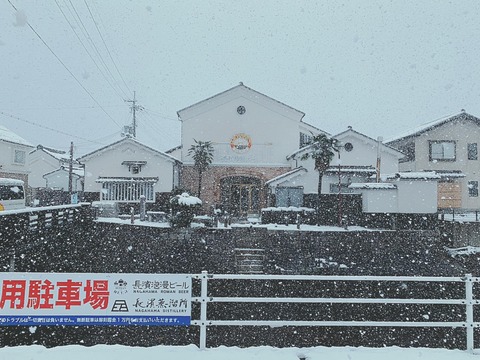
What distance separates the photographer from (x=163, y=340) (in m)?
8.58

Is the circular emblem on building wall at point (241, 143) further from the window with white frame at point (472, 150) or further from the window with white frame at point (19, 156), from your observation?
the window with white frame at point (19, 156)

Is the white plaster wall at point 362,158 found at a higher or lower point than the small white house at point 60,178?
higher

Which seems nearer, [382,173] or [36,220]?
[36,220]

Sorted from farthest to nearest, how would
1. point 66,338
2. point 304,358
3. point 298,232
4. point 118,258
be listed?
1. point 298,232
2. point 118,258
3. point 66,338
4. point 304,358

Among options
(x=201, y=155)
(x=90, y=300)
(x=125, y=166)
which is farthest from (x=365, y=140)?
(x=90, y=300)

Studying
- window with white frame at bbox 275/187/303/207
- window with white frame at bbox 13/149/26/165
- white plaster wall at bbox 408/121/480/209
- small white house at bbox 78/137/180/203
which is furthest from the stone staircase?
window with white frame at bbox 13/149/26/165

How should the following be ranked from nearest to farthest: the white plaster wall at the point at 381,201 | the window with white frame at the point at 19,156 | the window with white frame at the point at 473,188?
the white plaster wall at the point at 381,201 < the window with white frame at the point at 473,188 < the window with white frame at the point at 19,156

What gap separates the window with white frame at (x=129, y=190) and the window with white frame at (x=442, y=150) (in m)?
21.3

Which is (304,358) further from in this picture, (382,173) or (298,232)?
(382,173)

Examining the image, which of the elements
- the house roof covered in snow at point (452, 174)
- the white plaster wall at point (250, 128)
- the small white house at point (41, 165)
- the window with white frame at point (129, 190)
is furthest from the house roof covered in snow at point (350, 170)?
the small white house at point (41, 165)

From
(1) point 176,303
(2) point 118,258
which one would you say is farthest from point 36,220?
(1) point 176,303

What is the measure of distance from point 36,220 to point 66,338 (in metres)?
5.24

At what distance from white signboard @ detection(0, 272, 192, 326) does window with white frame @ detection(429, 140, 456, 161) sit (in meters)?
28.3

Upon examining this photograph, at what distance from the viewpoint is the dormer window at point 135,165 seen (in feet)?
81.9
